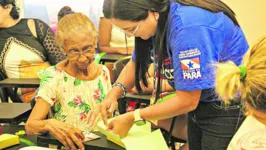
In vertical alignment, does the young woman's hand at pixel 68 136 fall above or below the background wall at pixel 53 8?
below

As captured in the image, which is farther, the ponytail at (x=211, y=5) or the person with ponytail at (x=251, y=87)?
the ponytail at (x=211, y=5)

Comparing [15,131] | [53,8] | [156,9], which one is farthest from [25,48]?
[53,8]

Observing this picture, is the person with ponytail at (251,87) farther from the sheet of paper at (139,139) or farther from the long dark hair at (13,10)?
the long dark hair at (13,10)

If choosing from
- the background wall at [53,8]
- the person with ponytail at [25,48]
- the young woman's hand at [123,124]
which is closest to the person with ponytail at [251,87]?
the young woman's hand at [123,124]

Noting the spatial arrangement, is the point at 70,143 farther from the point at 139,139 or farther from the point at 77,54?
the point at 77,54

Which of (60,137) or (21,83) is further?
(21,83)

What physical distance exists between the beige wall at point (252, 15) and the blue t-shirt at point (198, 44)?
242 cm

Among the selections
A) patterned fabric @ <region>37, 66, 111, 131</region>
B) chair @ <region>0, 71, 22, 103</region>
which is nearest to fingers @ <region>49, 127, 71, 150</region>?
patterned fabric @ <region>37, 66, 111, 131</region>

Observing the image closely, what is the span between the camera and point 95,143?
124cm

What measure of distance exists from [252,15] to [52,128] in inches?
105

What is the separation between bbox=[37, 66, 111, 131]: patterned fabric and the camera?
169 cm

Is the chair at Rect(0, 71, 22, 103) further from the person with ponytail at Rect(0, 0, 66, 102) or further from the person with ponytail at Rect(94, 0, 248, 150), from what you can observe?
the person with ponytail at Rect(94, 0, 248, 150)

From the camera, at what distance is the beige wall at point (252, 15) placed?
350cm

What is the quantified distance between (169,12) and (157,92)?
31cm
